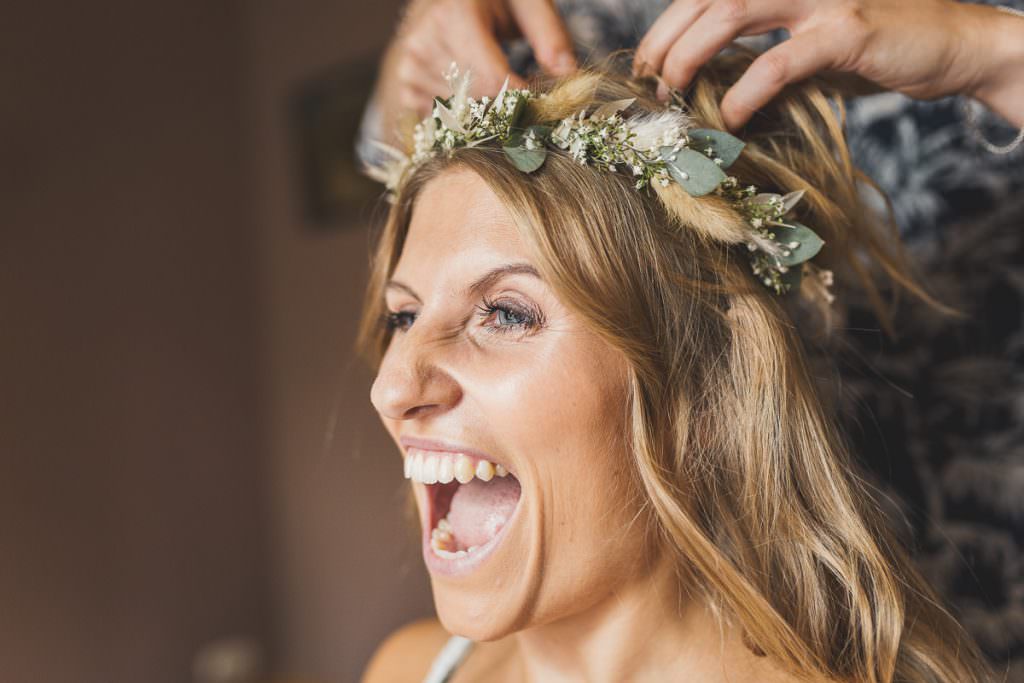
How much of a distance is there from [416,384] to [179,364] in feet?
8.32

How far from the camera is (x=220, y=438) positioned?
326 centimetres

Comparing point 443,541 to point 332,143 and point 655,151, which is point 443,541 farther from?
point 332,143

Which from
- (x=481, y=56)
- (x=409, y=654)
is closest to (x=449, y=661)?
(x=409, y=654)

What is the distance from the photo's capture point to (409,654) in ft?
4.60

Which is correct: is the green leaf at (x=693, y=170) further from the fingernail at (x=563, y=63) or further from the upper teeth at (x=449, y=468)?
the upper teeth at (x=449, y=468)

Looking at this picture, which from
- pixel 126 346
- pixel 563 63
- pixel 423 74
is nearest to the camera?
pixel 563 63

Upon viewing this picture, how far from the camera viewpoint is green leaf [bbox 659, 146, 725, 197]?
89cm

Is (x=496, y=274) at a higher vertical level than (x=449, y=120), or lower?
lower

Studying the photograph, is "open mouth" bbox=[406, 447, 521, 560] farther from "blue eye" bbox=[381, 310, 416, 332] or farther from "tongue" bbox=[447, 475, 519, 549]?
"blue eye" bbox=[381, 310, 416, 332]

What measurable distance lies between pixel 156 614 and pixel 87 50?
220 cm

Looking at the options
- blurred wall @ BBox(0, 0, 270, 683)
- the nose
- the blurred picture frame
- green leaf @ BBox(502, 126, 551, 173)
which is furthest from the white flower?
blurred wall @ BBox(0, 0, 270, 683)

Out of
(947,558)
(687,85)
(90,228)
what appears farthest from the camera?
(90,228)

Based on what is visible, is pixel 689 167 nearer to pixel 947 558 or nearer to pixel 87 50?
pixel 947 558

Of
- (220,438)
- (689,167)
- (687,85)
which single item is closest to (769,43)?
(687,85)
